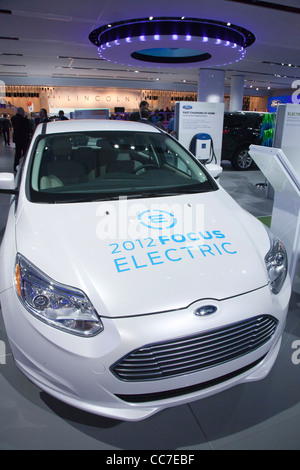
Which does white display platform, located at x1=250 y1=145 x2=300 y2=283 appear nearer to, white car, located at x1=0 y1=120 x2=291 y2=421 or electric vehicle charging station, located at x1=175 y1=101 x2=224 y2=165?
white car, located at x1=0 y1=120 x2=291 y2=421

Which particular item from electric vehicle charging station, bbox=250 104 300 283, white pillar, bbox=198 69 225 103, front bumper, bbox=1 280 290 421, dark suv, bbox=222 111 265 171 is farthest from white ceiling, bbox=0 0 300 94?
front bumper, bbox=1 280 290 421

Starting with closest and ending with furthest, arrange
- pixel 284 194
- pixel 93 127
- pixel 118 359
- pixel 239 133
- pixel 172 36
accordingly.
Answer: pixel 118 359
pixel 93 127
pixel 284 194
pixel 172 36
pixel 239 133

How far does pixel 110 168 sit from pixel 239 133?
701 cm

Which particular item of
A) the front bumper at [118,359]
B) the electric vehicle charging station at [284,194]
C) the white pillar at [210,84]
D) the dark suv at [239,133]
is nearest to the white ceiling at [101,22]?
the white pillar at [210,84]

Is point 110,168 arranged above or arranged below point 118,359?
above

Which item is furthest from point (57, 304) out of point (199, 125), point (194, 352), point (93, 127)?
point (199, 125)

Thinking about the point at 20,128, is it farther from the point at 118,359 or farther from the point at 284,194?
the point at 118,359

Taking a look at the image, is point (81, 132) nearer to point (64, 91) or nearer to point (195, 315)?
point (195, 315)

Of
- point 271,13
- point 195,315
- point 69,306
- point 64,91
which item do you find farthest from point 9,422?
point 64,91

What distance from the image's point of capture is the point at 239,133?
8445 millimetres

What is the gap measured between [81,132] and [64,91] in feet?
71.7

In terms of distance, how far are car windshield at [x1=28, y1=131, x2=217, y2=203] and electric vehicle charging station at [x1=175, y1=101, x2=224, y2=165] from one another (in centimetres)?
334

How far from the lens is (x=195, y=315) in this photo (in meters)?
1.33

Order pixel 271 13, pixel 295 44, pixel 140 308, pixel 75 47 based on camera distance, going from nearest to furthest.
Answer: pixel 140 308 < pixel 271 13 < pixel 295 44 < pixel 75 47
